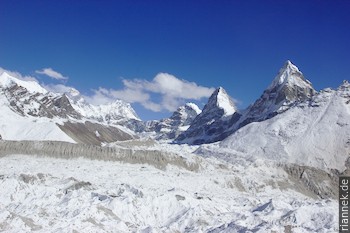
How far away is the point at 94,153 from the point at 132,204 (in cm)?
5636

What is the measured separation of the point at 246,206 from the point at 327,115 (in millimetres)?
90134

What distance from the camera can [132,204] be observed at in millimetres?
68750

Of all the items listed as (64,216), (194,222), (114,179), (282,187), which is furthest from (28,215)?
(282,187)

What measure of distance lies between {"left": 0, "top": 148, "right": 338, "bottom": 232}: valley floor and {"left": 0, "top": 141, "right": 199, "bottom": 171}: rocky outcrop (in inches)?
127

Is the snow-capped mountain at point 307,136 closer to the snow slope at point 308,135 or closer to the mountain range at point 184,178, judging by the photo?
the snow slope at point 308,135

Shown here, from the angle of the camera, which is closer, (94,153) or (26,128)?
(94,153)

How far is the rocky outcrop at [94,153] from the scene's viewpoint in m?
120

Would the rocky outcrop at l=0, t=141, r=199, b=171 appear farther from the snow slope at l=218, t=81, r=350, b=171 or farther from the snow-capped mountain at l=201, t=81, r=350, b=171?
the snow slope at l=218, t=81, r=350, b=171

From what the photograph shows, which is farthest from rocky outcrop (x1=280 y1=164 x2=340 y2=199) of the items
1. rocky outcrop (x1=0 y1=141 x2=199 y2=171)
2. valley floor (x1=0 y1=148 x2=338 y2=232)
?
rocky outcrop (x1=0 y1=141 x2=199 y2=171)

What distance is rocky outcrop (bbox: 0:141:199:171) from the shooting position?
120188 mm

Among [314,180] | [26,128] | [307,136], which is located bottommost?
[314,180]

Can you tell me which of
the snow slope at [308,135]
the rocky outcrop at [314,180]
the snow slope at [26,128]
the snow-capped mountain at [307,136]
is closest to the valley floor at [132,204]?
the rocky outcrop at [314,180]

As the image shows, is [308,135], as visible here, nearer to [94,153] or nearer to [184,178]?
[184,178]

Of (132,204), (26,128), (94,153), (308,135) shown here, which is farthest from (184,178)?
(26,128)
